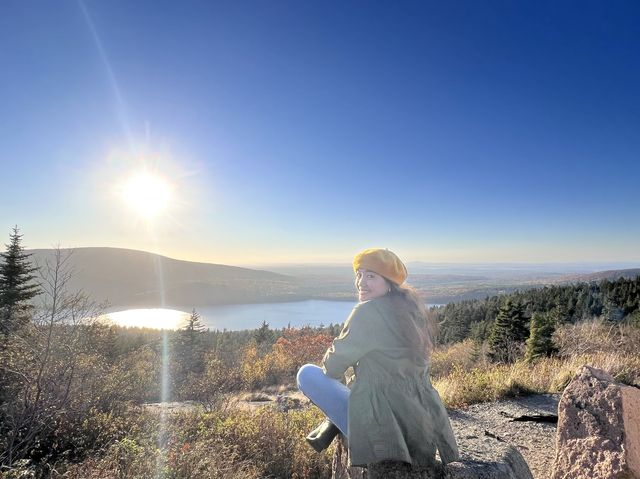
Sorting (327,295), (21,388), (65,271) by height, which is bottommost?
(327,295)

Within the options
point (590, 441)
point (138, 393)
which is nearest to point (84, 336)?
point (138, 393)

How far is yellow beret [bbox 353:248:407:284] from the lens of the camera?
2.04 metres

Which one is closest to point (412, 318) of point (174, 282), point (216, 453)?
point (216, 453)

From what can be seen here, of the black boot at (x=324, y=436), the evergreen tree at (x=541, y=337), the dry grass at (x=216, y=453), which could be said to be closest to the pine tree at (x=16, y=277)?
the dry grass at (x=216, y=453)

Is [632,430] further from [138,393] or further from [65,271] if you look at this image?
[138,393]

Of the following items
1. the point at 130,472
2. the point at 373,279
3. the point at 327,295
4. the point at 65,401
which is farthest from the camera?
the point at 327,295

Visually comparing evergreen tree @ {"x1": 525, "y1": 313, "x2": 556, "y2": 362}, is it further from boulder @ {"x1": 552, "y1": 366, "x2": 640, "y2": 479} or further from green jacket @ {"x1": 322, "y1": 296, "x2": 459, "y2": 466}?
green jacket @ {"x1": 322, "y1": 296, "x2": 459, "y2": 466}

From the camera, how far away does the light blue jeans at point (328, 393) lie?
6.90ft

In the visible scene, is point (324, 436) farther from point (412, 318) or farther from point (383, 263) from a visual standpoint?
point (383, 263)

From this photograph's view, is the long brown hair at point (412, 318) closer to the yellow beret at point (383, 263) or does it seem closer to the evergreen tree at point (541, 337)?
the yellow beret at point (383, 263)

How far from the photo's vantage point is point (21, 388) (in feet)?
19.7

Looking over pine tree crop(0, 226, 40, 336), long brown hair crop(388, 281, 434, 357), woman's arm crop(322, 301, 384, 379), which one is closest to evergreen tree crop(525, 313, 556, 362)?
long brown hair crop(388, 281, 434, 357)

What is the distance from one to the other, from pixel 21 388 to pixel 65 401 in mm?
1963

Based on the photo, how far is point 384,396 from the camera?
74.5 inches
